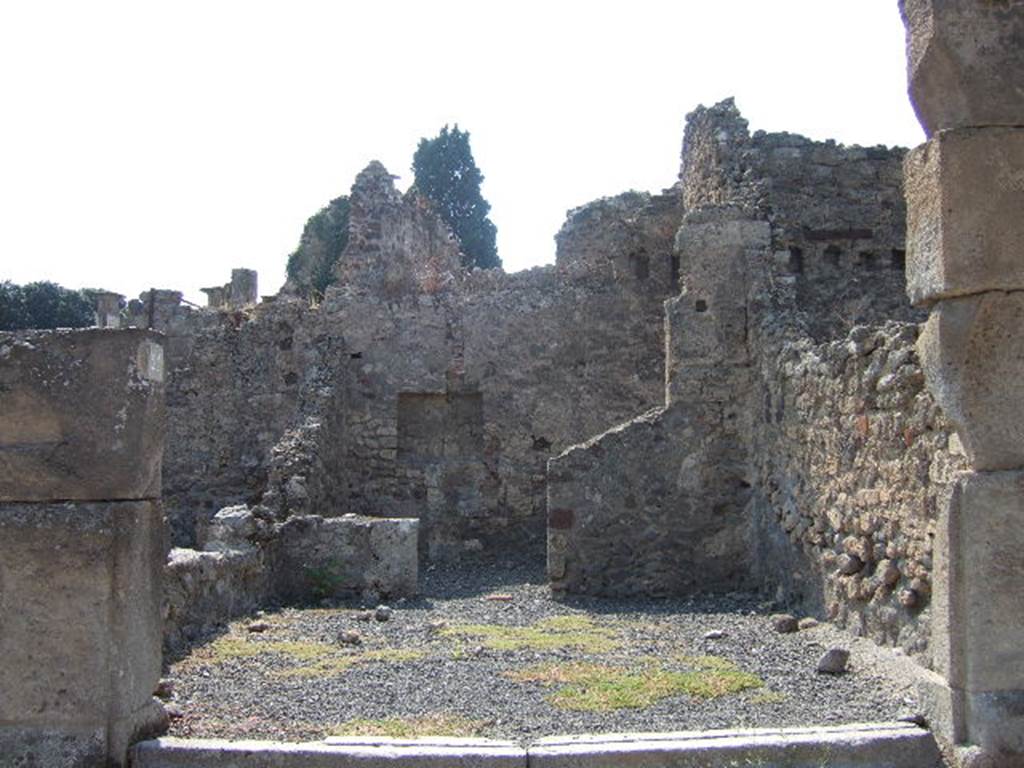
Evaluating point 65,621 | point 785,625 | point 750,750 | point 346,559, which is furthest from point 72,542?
point 346,559

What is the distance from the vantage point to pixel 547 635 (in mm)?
9453

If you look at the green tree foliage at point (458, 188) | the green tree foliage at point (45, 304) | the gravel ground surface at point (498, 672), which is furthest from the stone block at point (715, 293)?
the green tree foliage at point (45, 304)

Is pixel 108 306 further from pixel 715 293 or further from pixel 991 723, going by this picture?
pixel 991 723

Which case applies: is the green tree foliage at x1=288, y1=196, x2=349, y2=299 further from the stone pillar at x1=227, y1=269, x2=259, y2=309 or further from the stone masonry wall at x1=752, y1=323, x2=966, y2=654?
the stone masonry wall at x1=752, y1=323, x2=966, y2=654

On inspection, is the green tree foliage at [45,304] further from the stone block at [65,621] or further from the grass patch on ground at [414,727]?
the stone block at [65,621]

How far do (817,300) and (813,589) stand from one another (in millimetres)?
4816

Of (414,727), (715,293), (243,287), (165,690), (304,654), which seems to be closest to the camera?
(414,727)

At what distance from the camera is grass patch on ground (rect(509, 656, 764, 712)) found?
659 cm

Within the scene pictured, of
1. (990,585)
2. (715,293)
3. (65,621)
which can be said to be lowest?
(65,621)

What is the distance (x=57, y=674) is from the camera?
521cm

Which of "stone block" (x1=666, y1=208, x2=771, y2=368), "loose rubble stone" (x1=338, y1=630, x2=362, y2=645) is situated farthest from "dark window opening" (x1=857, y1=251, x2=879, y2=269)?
"loose rubble stone" (x1=338, y1=630, x2=362, y2=645)

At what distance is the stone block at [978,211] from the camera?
15.8 ft

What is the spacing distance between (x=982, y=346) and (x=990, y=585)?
95 centimetres

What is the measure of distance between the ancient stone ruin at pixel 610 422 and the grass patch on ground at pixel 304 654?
347 millimetres
